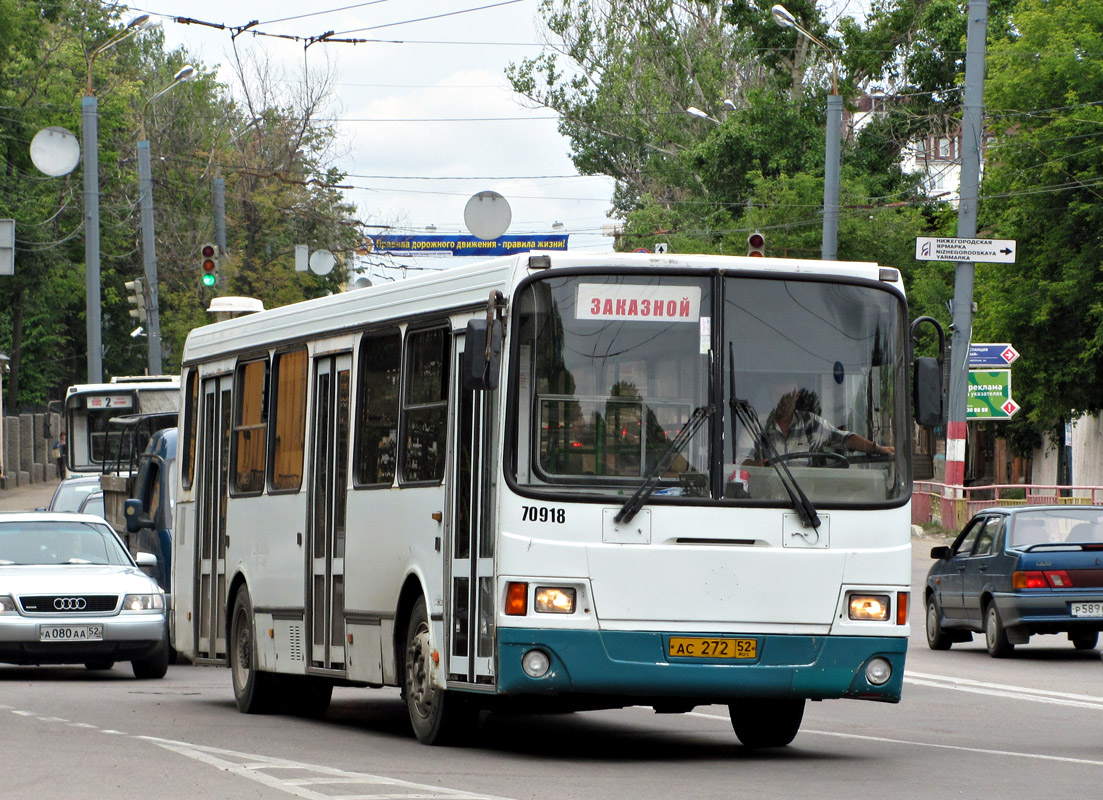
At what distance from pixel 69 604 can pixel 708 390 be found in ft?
28.7

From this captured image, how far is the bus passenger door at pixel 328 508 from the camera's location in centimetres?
1293

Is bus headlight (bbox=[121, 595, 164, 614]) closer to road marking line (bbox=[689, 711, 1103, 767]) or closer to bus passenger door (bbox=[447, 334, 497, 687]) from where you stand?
road marking line (bbox=[689, 711, 1103, 767])

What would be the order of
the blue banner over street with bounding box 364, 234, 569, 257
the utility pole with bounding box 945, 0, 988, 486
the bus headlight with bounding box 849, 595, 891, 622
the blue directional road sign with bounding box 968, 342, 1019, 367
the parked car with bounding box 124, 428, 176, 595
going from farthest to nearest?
the blue directional road sign with bounding box 968, 342, 1019, 367 → the utility pole with bounding box 945, 0, 988, 486 → the blue banner over street with bounding box 364, 234, 569, 257 → the parked car with bounding box 124, 428, 176, 595 → the bus headlight with bounding box 849, 595, 891, 622

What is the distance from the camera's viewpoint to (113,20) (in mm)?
87938

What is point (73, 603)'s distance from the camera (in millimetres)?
17625

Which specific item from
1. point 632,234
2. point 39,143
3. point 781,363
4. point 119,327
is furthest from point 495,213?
point 119,327

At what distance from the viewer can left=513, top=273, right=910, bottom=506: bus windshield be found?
34.6ft

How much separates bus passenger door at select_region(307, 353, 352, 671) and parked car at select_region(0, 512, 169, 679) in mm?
4839

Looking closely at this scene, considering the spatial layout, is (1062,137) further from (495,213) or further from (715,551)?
(715,551)

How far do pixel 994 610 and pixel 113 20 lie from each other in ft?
243

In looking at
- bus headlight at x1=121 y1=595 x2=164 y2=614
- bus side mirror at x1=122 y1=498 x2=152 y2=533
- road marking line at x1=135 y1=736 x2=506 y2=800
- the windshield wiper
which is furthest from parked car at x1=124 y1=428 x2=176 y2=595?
the windshield wiper

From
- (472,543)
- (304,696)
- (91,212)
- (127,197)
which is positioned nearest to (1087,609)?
(304,696)

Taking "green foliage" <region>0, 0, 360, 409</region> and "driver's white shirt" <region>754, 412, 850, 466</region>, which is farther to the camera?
"green foliage" <region>0, 0, 360, 409</region>

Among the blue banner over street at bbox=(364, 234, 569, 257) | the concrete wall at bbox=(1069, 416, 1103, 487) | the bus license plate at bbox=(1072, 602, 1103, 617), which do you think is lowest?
the bus license plate at bbox=(1072, 602, 1103, 617)
